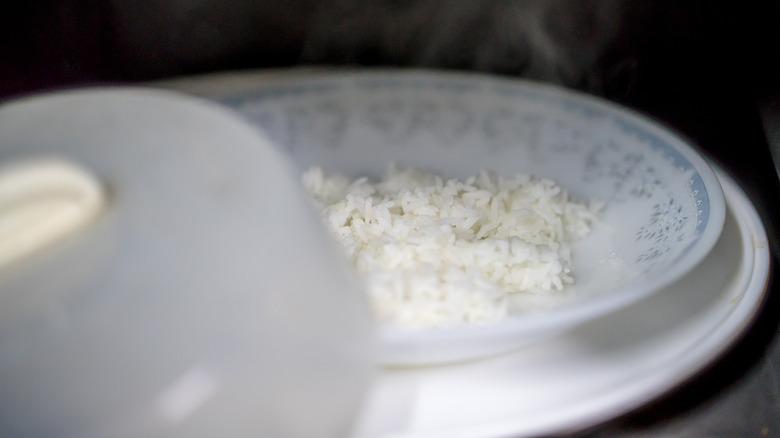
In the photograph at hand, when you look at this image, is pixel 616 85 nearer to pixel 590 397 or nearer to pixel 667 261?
pixel 667 261

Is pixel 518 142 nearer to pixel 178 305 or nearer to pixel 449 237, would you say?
pixel 449 237

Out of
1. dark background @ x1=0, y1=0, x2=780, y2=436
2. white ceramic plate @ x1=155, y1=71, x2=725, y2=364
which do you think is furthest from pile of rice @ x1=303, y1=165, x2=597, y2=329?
dark background @ x1=0, y1=0, x2=780, y2=436

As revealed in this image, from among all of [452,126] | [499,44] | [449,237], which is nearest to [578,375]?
[449,237]

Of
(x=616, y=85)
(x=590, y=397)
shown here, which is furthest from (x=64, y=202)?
(x=616, y=85)

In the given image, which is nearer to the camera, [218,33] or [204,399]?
[204,399]

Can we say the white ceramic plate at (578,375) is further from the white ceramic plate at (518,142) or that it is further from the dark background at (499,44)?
the dark background at (499,44)

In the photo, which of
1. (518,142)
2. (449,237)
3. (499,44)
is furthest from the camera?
(499,44)

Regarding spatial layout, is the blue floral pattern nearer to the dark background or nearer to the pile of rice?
the pile of rice
